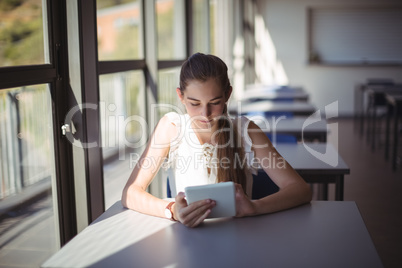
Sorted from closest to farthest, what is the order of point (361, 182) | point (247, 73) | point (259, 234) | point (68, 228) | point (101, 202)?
point (259, 234), point (68, 228), point (101, 202), point (361, 182), point (247, 73)

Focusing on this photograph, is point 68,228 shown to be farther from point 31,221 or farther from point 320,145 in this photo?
point 320,145

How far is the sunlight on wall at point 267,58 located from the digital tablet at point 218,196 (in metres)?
8.32

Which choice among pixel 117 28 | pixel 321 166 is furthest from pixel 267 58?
pixel 321 166

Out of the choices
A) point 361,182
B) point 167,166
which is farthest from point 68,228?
point 361,182

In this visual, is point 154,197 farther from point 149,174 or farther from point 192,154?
point 192,154

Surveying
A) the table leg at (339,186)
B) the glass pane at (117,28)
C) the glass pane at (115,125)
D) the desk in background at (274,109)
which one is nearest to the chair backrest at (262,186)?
the table leg at (339,186)

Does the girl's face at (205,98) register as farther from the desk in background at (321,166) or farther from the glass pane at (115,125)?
the glass pane at (115,125)

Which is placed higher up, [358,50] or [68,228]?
[358,50]

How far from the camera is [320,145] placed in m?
2.76

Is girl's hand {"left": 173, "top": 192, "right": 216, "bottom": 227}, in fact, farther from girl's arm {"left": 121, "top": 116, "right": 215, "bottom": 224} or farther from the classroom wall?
the classroom wall

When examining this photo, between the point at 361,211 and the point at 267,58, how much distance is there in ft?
20.7

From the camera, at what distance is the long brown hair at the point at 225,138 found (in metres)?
1.60

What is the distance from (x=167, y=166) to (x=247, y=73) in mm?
7020

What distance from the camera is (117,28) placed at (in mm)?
13711
